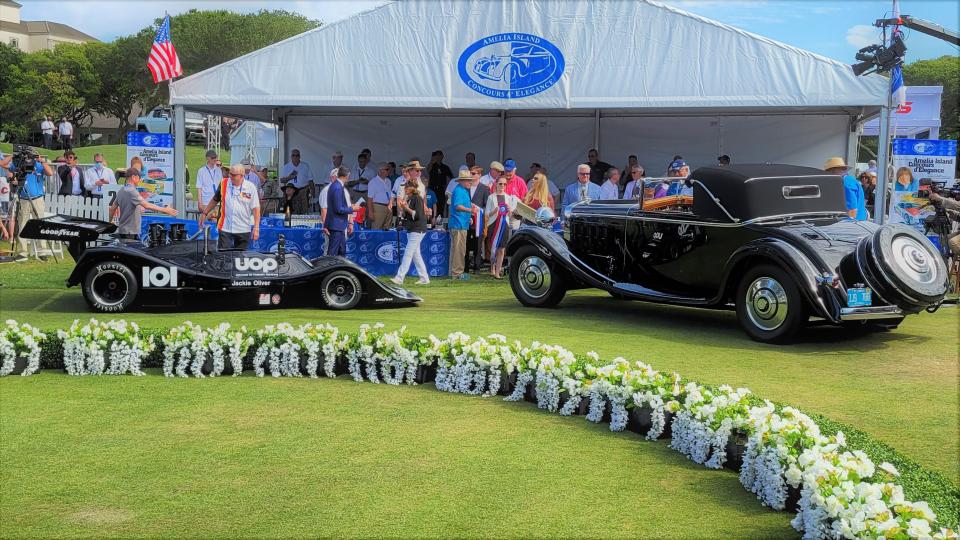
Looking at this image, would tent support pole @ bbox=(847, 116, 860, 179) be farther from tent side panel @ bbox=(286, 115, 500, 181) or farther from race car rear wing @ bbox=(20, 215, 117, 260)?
A: race car rear wing @ bbox=(20, 215, 117, 260)

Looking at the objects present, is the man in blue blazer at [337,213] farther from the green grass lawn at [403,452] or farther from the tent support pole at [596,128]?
the tent support pole at [596,128]

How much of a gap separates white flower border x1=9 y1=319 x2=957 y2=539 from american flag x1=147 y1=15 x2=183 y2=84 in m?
11.0

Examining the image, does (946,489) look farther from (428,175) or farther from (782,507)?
(428,175)

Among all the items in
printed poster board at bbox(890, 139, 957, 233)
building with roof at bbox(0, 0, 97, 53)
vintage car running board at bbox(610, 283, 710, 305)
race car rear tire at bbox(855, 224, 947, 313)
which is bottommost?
vintage car running board at bbox(610, 283, 710, 305)

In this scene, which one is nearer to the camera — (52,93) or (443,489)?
(443,489)

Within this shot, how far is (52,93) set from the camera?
66.6 meters

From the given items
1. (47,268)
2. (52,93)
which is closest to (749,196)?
(47,268)

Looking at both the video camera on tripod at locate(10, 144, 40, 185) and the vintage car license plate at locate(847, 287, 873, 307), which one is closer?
the vintage car license plate at locate(847, 287, 873, 307)

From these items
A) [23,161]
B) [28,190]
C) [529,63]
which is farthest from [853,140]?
[23,161]

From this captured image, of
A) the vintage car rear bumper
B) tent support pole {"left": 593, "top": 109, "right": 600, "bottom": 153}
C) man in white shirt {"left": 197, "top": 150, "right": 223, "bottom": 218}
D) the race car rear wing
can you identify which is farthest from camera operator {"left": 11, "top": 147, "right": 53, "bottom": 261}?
the vintage car rear bumper

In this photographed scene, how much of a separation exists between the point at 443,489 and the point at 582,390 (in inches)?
71.1

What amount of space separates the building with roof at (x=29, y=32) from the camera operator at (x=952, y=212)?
91573 mm

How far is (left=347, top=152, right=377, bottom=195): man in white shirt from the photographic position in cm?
1886

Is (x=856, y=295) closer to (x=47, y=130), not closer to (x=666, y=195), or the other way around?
(x=666, y=195)
